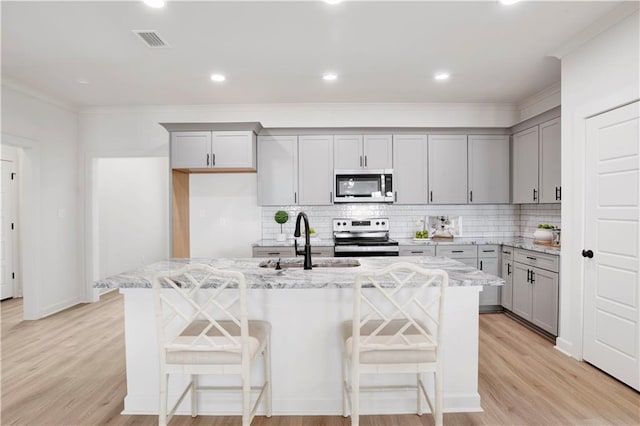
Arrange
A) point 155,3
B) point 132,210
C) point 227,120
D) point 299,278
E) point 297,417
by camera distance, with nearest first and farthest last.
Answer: point 299,278 → point 297,417 → point 155,3 → point 227,120 → point 132,210

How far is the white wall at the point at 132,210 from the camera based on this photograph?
19.7 feet

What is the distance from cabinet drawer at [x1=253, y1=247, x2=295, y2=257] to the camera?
453 cm

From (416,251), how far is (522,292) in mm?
1201

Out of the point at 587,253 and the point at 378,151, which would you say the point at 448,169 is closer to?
the point at 378,151

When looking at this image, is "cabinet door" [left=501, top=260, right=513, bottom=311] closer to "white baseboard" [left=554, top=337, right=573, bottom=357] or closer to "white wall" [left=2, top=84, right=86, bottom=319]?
"white baseboard" [left=554, top=337, right=573, bottom=357]

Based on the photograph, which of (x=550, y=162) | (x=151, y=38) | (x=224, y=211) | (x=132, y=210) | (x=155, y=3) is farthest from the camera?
(x=132, y=210)

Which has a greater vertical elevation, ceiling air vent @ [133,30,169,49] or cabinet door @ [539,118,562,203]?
ceiling air vent @ [133,30,169,49]

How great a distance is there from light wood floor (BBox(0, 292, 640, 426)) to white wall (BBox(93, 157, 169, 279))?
226 cm

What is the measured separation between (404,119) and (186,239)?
3.34 metres

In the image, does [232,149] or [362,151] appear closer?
[232,149]

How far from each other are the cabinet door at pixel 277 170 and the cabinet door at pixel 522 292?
2.73 metres

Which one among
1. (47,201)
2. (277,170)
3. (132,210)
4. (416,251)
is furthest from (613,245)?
(132,210)

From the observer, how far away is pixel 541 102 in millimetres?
4492

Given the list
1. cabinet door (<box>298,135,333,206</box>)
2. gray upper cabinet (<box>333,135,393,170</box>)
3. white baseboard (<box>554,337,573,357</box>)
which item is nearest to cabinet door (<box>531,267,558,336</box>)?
white baseboard (<box>554,337,573,357</box>)
